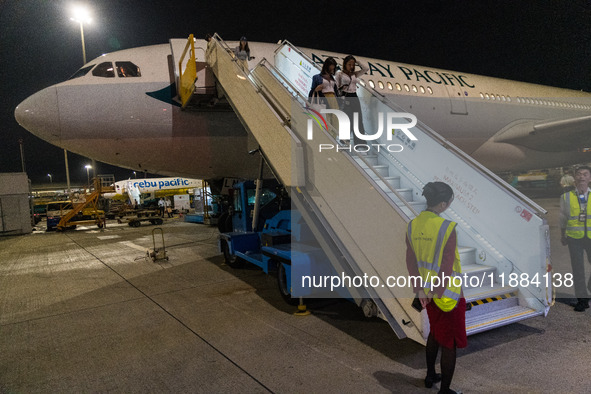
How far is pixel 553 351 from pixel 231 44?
749cm

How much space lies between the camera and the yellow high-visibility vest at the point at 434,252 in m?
2.58

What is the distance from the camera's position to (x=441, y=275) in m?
2.58

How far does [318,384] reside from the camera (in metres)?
3.05

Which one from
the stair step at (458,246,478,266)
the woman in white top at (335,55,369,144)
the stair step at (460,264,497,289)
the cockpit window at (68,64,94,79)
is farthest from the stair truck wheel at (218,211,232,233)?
the stair step at (460,264,497,289)

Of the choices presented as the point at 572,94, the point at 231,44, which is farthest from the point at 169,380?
the point at 572,94

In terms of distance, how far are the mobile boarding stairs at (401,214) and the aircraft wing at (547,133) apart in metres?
7.97

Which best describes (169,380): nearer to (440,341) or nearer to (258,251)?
(440,341)

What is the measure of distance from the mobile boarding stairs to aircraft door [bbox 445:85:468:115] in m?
5.65

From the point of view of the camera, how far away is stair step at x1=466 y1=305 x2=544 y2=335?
10.6 ft

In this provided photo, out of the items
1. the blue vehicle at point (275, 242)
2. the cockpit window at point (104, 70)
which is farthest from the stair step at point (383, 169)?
the cockpit window at point (104, 70)

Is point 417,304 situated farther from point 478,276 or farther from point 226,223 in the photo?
point 226,223

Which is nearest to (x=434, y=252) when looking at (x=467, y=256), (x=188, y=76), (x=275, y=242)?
(x=467, y=256)

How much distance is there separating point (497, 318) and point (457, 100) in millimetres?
8416

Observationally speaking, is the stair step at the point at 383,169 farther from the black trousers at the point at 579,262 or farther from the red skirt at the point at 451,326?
the red skirt at the point at 451,326
